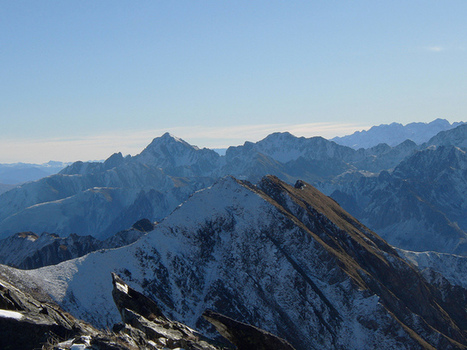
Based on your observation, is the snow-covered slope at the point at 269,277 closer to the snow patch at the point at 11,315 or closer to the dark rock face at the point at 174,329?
the dark rock face at the point at 174,329

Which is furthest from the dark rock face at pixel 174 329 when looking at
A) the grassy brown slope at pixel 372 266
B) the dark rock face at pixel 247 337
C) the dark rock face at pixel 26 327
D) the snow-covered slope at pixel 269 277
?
the grassy brown slope at pixel 372 266

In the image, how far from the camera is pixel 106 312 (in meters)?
98.7

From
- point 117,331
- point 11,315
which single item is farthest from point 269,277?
point 11,315

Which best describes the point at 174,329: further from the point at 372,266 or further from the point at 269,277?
the point at 372,266

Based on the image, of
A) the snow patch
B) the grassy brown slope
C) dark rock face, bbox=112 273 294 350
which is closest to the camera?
the snow patch

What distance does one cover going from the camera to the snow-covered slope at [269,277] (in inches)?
4331

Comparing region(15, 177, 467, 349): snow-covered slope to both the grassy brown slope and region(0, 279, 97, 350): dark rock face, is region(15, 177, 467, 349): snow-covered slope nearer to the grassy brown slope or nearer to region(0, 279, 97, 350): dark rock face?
the grassy brown slope

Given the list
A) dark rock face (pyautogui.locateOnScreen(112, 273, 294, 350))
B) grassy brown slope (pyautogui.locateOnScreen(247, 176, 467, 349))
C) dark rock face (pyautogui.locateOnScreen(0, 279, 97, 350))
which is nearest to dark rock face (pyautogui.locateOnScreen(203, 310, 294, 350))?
dark rock face (pyautogui.locateOnScreen(112, 273, 294, 350))

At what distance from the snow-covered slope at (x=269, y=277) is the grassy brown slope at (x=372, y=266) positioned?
0.39 metres

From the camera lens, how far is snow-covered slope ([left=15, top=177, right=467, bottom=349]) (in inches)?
4331

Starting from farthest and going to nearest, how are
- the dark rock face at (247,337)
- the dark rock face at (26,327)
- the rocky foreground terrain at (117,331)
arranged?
the dark rock face at (247,337)
the dark rock face at (26,327)
the rocky foreground terrain at (117,331)

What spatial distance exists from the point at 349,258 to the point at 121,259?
69.7 metres

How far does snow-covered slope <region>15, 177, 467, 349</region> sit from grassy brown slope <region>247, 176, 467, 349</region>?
389mm

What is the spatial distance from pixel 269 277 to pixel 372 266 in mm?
41095
